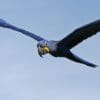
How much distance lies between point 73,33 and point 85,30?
52 cm

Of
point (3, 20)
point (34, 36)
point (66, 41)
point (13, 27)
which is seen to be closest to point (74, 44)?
point (66, 41)

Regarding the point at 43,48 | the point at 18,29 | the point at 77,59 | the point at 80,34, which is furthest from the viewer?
the point at 18,29

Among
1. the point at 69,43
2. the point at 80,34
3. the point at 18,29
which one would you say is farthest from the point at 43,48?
the point at 18,29

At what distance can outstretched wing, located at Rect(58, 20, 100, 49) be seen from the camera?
70.0 ft

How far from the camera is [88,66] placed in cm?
2255

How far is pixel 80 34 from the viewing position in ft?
71.8

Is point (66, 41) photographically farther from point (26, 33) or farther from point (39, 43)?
point (26, 33)

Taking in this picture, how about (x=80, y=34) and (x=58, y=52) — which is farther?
(x=58, y=52)

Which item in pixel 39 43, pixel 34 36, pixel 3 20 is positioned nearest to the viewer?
pixel 39 43

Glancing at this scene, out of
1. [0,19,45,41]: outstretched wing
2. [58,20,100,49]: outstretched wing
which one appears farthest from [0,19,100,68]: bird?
[0,19,45,41]: outstretched wing

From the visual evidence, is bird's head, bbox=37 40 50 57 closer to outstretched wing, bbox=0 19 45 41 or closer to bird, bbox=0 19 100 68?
bird, bbox=0 19 100 68

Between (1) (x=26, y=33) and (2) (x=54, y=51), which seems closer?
(2) (x=54, y=51)

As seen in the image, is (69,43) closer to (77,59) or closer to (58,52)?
(58,52)

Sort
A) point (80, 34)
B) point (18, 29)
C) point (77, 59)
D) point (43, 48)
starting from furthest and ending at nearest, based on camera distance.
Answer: point (18, 29) → point (77, 59) → point (43, 48) → point (80, 34)
